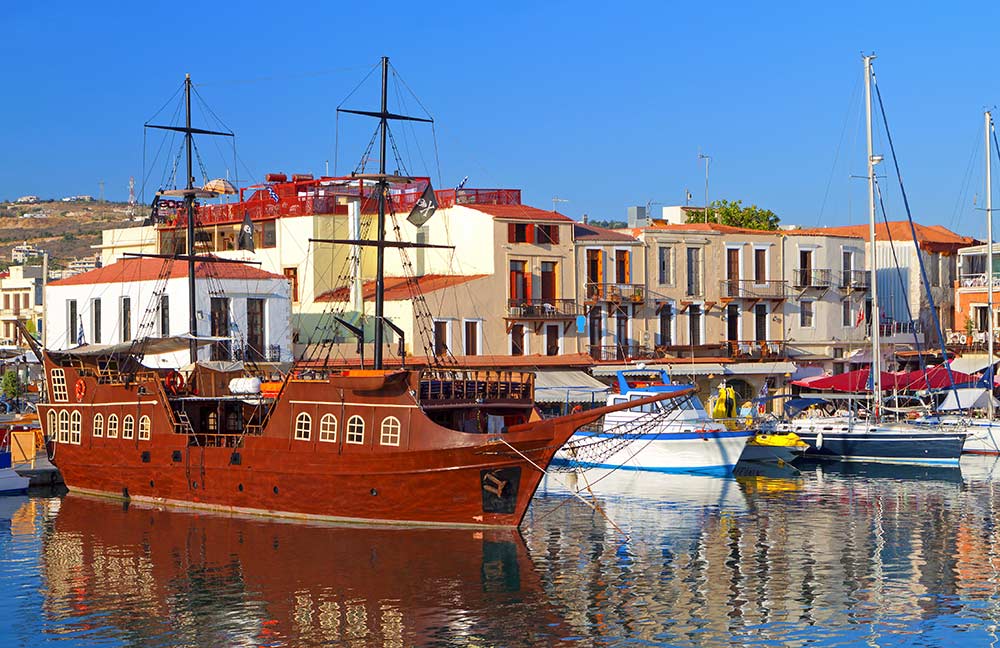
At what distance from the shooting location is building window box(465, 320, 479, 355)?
65.1m

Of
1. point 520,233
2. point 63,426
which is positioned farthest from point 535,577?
point 520,233

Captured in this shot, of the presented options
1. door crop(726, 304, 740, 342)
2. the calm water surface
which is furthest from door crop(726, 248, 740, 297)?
the calm water surface

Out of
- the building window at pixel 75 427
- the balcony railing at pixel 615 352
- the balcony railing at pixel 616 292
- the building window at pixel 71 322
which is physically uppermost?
the balcony railing at pixel 616 292

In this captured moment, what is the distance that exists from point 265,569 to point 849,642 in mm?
13926

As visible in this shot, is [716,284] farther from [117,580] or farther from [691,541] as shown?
[117,580]

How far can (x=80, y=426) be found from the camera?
47.3 meters

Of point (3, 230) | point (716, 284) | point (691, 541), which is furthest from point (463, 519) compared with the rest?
point (3, 230)

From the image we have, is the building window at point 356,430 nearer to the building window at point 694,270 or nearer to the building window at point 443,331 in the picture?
the building window at point 443,331

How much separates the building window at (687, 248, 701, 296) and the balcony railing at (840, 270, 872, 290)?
9825mm

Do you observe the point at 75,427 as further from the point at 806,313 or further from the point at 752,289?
the point at 806,313

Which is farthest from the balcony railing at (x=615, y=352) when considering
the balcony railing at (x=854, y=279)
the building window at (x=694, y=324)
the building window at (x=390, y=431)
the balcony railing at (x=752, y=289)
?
the building window at (x=390, y=431)

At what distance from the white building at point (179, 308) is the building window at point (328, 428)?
19.8 meters

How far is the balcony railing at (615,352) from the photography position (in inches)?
2697

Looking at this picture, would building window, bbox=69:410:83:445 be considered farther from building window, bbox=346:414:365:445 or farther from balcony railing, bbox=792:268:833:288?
balcony railing, bbox=792:268:833:288
